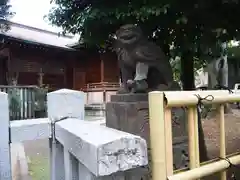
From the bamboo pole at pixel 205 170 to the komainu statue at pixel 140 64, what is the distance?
1924 millimetres

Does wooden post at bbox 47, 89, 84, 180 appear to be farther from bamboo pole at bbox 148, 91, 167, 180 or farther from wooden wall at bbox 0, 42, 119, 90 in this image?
wooden wall at bbox 0, 42, 119, 90

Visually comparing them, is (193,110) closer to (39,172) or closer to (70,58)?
(39,172)

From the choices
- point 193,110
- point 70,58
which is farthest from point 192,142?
point 70,58

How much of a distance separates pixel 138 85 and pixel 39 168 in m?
2.01

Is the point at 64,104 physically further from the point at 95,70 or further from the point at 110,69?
the point at 95,70

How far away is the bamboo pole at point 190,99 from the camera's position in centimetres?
117

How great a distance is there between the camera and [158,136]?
1.12 meters

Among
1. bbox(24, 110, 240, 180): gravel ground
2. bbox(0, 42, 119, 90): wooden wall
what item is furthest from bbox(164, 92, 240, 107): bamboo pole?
bbox(0, 42, 119, 90): wooden wall

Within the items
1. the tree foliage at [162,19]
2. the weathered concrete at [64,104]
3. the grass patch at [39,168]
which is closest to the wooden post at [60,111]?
the weathered concrete at [64,104]

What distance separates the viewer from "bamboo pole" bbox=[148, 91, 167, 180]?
1117 mm

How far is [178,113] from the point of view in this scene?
3.39 m

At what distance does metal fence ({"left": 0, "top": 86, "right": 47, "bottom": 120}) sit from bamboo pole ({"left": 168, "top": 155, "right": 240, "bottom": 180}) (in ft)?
26.5

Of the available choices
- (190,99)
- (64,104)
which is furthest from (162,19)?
(190,99)

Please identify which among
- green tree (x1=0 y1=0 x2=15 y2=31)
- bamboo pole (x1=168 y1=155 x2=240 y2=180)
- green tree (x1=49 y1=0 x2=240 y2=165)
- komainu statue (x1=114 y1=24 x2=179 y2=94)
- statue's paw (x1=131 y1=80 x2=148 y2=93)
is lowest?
bamboo pole (x1=168 y1=155 x2=240 y2=180)
